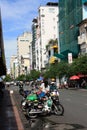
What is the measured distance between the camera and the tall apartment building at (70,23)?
310 feet

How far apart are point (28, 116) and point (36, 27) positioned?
6656 inches

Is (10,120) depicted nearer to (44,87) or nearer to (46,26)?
(44,87)

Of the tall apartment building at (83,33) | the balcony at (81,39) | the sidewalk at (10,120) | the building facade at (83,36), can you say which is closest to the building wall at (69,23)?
the tall apartment building at (83,33)

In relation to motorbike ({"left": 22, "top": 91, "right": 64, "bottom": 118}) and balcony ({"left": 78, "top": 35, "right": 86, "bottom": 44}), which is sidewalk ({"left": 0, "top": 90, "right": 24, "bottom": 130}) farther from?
balcony ({"left": 78, "top": 35, "right": 86, "bottom": 44})

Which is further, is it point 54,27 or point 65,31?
point 54,27

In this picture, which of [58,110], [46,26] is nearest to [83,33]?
[58,110]

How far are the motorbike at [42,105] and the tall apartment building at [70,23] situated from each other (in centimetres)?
7171

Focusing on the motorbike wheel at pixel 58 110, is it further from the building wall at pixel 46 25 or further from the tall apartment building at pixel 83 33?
the building wall at pixel 46 25

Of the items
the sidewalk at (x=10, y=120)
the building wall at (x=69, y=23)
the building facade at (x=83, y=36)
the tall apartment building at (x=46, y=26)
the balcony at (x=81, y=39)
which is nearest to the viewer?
the sidewalk at (x=10, y=120)

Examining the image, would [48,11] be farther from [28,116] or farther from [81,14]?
[28,116]

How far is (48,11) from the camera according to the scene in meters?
173

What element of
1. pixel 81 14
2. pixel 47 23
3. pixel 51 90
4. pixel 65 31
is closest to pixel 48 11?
pixel 47 23

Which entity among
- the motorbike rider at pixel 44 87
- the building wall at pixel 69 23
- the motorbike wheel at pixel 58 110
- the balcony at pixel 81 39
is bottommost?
the motorbike wheel at pixel 58 110

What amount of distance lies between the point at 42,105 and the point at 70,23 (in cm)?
8243
